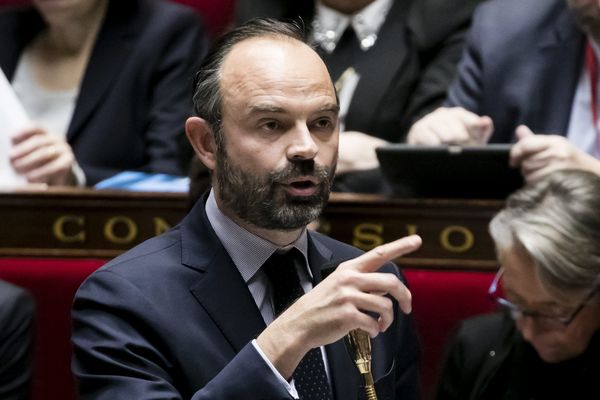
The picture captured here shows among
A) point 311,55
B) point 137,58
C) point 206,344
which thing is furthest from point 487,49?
point 206,344

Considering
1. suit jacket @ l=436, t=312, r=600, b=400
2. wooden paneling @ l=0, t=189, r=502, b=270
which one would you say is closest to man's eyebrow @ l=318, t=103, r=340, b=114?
suit jacket @ l=436, t=312, r=600, b=400

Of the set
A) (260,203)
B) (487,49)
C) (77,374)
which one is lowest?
(487,49)

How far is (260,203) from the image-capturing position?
103 cm

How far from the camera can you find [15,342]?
142 centimetres

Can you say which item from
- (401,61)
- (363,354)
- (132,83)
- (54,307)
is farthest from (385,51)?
(363,354)

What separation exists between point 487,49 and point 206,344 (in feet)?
2.97

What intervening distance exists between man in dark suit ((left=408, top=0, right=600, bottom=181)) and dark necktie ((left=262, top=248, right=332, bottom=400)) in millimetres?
599

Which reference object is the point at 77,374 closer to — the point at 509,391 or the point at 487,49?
the point at 509,391

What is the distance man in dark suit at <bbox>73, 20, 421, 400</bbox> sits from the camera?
3.25 feet

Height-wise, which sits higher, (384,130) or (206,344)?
(206,344)

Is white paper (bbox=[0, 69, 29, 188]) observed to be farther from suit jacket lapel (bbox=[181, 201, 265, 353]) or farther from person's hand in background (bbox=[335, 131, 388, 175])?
suit jacket lapel (bbox=[181, 201, 265, 353])

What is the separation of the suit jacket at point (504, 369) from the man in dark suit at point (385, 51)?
49 cm

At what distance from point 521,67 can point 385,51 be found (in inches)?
8.6

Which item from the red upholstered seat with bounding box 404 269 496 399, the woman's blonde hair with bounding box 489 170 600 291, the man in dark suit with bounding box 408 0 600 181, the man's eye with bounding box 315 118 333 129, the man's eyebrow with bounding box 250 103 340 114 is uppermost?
the man's eyebrow with bounding box 250 103 340 114
